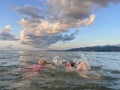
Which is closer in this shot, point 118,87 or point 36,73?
point 118,87

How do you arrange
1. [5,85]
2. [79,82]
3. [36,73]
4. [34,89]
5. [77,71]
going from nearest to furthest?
[34,89] → [5,85] → [79,82] → [36,73] → [77,71]

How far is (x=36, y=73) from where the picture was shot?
24.3 m

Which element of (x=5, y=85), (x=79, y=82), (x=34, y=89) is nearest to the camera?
(x=34, y=89)

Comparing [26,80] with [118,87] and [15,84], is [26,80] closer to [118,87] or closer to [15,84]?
[15,84]

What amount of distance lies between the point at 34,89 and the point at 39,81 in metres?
3.10

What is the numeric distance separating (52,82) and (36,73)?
4.33 m

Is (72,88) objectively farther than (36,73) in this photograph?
No

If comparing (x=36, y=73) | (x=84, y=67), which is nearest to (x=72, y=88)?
(x=36, y=73)

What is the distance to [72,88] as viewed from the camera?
1784 centimetres

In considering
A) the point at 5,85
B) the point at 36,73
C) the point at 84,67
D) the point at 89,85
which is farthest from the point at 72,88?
the point at 84,67

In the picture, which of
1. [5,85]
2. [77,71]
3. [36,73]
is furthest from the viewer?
[77,71]

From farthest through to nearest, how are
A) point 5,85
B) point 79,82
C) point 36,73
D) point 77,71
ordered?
point 77,71 → point 36,73 → point 79,82 → point 5,85

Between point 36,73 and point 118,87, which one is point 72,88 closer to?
point 118,87

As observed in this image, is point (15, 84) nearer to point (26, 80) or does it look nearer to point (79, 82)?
point (26, 80)
